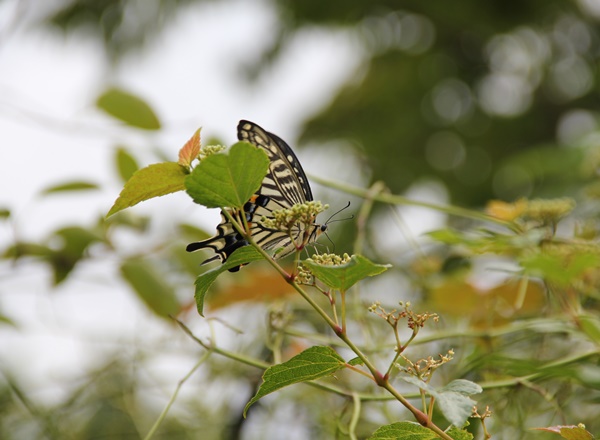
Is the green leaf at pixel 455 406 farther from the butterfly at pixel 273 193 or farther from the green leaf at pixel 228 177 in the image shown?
the butterfly at pixel 273 193

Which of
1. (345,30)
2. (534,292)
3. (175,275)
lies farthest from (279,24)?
(534,292)

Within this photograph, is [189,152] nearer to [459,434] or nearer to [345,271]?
[345,271]

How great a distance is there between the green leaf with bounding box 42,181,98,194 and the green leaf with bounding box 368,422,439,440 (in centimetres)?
73

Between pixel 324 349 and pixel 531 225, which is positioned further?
pixel 531 225

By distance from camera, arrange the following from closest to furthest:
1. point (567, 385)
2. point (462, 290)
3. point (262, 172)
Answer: point (262, 172) < point (567, 385) < point (462, 290)

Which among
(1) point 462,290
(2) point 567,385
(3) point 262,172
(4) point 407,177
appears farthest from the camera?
(4) point 407,177

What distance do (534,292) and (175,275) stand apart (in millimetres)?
749

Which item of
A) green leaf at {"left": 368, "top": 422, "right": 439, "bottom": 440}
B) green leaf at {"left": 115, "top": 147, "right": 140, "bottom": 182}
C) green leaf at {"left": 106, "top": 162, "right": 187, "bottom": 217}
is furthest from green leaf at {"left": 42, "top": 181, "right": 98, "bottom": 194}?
green leaf at {"left": 368, "top": 422, "right": 439, "bottom": 440}

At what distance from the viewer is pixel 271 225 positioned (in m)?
0.51

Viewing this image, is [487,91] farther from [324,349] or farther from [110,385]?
[324,349]

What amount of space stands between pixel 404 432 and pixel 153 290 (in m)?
0.64

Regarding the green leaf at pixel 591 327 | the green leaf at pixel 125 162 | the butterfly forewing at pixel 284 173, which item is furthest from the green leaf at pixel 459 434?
the green leaf at pixel 125 162

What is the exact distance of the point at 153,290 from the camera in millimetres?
1047

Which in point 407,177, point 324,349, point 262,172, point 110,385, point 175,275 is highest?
point 262,172
